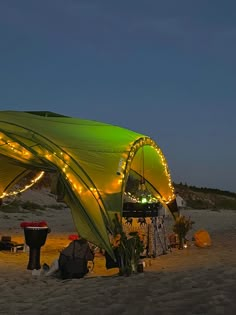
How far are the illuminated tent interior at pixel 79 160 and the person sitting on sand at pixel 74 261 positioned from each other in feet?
2.32

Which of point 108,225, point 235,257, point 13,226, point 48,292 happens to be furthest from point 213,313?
point 13,226

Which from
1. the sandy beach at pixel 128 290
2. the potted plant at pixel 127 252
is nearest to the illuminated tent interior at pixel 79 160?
the potted plant at pixel 127 252

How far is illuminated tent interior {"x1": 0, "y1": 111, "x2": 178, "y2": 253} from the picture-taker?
1145cm

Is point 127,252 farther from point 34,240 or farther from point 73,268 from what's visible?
point 34,240

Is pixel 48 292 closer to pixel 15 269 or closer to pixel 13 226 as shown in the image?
pixel 15 269

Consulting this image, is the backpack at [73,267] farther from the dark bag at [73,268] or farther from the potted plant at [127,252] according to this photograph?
the potted plant at [127,252]

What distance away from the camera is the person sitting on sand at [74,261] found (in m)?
9.94

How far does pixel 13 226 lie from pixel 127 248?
13279 mm

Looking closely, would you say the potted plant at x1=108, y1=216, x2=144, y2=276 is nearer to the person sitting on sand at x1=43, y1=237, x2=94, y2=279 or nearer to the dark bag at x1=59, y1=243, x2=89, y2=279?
the person sitting on sand at x1=43, y1=237, x2=94, y2=279

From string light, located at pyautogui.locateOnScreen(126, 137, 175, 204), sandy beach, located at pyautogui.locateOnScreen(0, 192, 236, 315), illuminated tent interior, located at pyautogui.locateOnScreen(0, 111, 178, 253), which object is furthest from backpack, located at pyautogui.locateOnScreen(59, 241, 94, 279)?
string light, located at pyautogui.locateOnScreen(126, 137, 175, 204)

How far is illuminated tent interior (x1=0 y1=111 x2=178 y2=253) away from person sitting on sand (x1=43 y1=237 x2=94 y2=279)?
2.32 ft

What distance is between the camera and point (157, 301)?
6793 millimetres

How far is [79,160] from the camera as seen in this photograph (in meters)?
12.1

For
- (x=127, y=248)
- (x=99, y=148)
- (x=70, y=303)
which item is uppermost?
(x=99, y=148)
